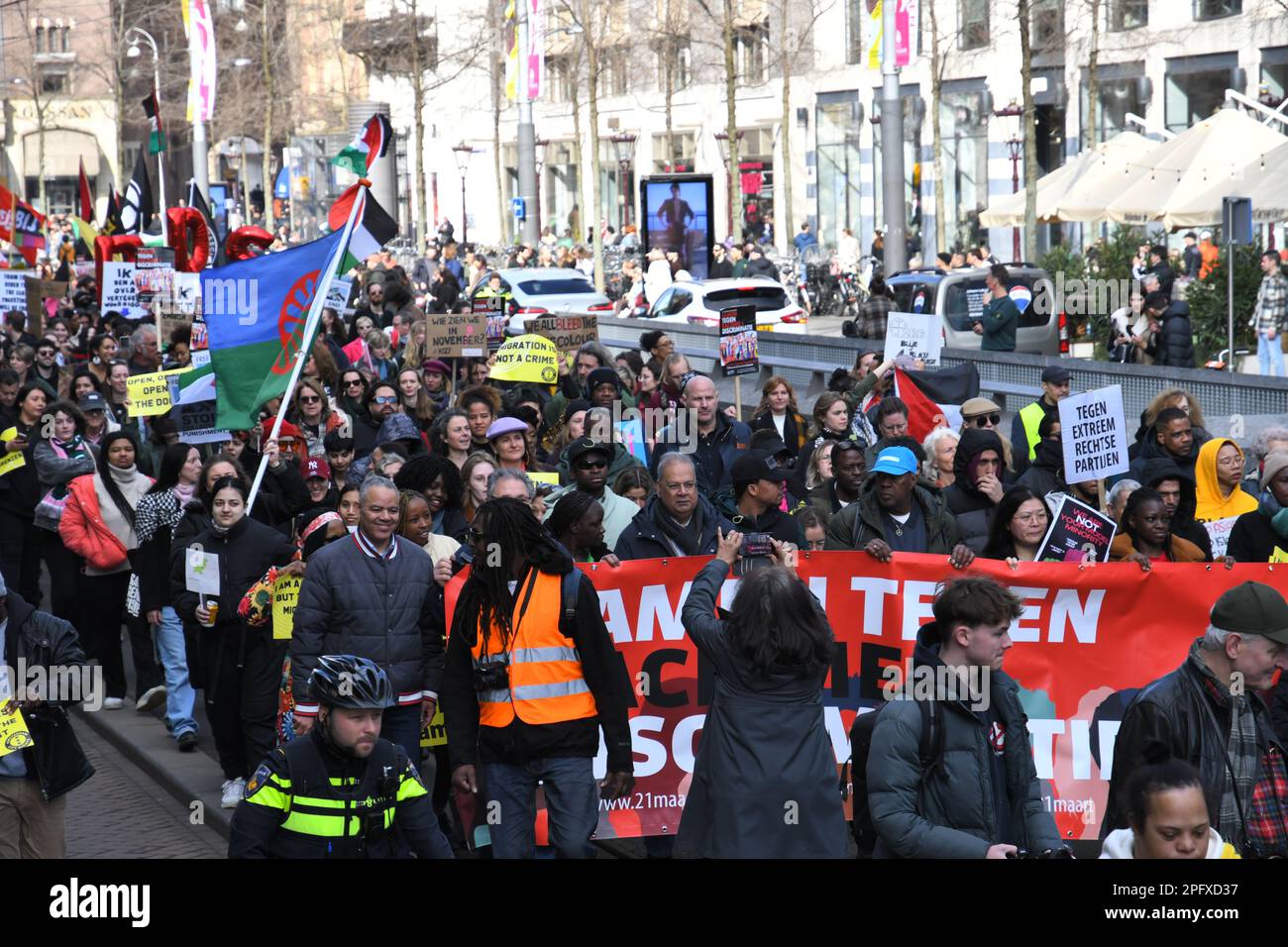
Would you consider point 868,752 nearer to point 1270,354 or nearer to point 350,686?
point 350,686

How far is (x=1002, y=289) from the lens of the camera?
19.6 m

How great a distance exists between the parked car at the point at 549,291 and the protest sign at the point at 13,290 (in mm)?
10709

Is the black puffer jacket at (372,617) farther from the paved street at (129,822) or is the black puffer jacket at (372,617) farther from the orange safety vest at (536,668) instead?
the paved street at (129,822)

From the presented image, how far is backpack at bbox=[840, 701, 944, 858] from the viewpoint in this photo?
4.91 metres

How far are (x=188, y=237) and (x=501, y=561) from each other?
11737 millimetres

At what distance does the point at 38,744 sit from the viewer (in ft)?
21.0

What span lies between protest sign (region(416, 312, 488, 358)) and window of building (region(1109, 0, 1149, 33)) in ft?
93.7

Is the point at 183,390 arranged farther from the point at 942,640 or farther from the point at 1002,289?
the point at 1002,289

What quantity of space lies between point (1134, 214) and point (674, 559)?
16.4 meters

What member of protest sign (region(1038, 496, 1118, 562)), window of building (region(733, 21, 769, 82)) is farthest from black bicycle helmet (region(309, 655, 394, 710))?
window of building (region(733, 21, 769, 82))

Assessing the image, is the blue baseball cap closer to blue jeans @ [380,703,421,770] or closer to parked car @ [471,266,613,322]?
blue jeans @ [380,703,421,770]

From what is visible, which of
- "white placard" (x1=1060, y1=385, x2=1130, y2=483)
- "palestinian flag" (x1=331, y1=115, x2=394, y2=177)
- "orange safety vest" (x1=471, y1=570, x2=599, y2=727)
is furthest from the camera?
"palestinian flag" (x1=331, y1=115, x2=394, y2=177)

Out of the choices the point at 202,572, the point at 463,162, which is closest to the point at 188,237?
the point at 202,572
